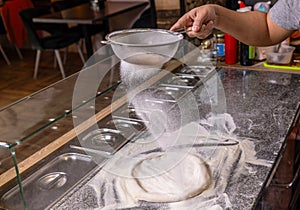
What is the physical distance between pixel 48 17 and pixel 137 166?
2.89 metres

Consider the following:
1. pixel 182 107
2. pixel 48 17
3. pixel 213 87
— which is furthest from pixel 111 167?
pixel 48 17

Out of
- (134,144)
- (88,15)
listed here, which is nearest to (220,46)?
(134,144)

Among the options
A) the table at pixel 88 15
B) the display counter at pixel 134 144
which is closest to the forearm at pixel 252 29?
the display counter at pixel 134 144

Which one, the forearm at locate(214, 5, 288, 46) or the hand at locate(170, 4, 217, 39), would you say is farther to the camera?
the forearm at locate(214, 5, 288, 46)

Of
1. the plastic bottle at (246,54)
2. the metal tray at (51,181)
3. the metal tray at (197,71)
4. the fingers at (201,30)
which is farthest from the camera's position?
the plastic bottle at (246,54)

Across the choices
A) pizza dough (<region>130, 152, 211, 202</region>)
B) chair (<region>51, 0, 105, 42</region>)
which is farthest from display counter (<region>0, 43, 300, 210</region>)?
chair (<region>51, 0, 105, 42</region>)

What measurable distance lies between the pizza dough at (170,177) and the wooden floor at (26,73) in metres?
2.76

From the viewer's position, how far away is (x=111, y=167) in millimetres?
1081

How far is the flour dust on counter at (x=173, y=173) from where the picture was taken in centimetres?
95

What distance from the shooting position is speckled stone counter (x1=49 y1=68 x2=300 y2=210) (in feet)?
3.10

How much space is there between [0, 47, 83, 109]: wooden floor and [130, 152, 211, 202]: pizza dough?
9.04ft

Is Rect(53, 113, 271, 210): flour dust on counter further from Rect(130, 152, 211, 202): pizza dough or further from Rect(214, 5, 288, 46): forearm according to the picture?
Rect(214, 5, 288, 46): forearm

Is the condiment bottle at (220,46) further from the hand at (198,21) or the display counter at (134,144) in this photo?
the hand at (198,21)

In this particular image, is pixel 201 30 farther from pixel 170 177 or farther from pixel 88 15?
pixel 88 15
